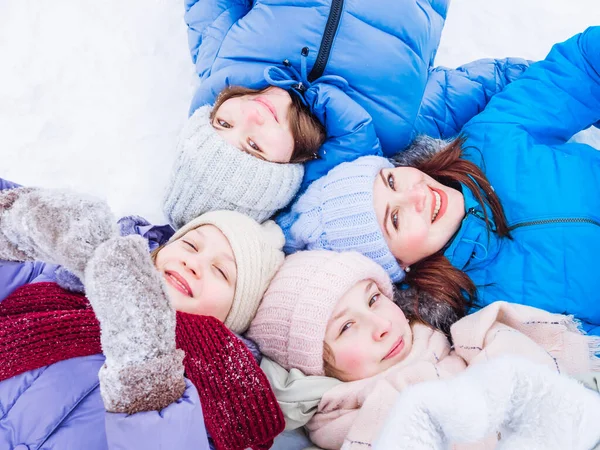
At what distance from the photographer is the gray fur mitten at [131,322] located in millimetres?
792

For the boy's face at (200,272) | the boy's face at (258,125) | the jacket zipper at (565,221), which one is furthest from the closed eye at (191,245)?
the jacket zipper at (565,221)

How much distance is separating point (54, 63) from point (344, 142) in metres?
1.20

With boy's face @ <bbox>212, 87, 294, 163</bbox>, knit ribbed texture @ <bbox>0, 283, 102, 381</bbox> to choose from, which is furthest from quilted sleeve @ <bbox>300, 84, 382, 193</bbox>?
knit ribbed texture @ <bbox>0, 283, 102, 381</bbox>

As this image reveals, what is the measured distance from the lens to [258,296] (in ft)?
4.51

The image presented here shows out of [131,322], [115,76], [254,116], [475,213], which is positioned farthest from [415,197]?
[115,76]

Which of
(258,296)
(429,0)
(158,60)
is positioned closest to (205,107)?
(158,60)

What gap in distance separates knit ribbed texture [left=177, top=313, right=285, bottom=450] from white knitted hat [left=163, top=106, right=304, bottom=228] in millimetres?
447

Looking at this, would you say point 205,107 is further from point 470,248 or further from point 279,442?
point 279,442

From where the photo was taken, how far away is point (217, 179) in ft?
4.82

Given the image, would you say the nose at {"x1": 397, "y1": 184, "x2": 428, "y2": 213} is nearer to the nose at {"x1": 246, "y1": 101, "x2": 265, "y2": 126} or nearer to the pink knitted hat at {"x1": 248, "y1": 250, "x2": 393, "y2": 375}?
the pink knitted hat at {"x1": 248, "y1": 250, "x2": 393, "y2": 375}

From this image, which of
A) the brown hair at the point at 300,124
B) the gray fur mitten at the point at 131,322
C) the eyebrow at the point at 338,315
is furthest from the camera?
the brown hair at the point at 300,124

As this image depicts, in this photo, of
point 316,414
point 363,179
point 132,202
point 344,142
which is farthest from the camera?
point 132,202

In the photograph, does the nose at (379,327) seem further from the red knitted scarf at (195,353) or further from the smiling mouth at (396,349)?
the red knitted scarf at (195,353)

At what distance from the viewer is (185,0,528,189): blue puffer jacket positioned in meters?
1.58
